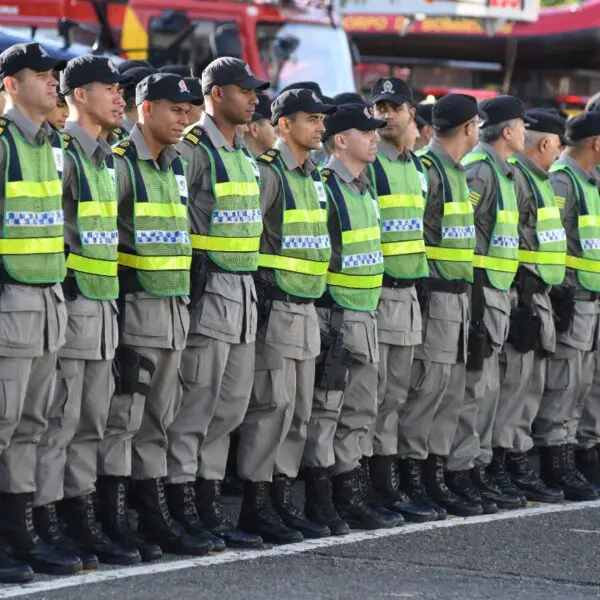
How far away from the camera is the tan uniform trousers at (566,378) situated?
10.6m

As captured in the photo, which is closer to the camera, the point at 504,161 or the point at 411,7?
the point at 504,161

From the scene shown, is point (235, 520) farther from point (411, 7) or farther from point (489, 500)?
point (411, 7)

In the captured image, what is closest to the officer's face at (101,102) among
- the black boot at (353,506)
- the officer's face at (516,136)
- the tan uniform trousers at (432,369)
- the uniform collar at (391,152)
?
the uniform collar at (391,152)

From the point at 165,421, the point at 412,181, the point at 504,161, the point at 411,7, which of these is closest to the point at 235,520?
the point at 165,421

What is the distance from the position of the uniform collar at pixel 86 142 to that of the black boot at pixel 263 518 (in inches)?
66.1

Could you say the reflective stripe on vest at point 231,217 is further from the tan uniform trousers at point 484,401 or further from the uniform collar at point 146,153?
the tan uniform trousers at point 484,401

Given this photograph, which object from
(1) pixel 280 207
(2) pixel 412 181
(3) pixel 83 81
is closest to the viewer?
(3) pixel 83 81

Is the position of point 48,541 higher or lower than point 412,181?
lower

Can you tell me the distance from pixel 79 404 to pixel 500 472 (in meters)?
3.33

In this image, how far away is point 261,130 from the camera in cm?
1062

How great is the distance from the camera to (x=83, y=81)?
7.92 meters

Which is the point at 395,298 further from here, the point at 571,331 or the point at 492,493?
the point at 571,331

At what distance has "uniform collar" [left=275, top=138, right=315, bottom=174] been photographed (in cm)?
866

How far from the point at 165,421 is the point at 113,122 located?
4.15 ft
